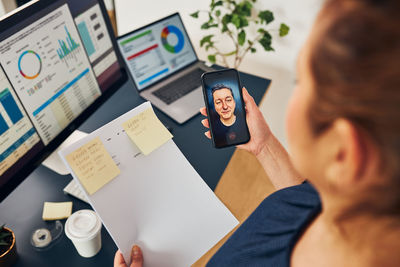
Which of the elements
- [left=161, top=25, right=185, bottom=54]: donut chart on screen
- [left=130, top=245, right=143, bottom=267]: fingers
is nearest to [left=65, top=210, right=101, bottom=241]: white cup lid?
[left=130, top=245, right=143, bottom=267]: fingers

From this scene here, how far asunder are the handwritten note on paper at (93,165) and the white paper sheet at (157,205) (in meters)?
0.01

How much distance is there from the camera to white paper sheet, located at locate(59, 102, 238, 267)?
65 centimetres

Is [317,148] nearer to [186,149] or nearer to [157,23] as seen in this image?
[186,149]

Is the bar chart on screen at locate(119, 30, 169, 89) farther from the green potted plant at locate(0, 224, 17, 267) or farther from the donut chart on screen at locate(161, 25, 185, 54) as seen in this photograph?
the green potted plant at locate(0, 224, 17, 267)

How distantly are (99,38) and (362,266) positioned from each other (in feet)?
2.75

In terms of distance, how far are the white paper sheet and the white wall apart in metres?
0.93

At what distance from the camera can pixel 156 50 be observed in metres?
1.24

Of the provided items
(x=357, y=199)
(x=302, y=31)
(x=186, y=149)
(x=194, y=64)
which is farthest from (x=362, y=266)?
(x=302, y=31)

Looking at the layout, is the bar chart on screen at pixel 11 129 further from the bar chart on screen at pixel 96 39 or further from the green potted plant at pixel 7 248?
the bar chart on screen at pixel 96 39

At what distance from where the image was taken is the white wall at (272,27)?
1368mm

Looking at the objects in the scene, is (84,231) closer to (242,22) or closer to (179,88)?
(179,88)

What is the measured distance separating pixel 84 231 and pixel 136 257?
0.45 feet

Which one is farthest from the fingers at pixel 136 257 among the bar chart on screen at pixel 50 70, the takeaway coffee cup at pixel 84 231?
the bar chart on screen at pixel 50 70

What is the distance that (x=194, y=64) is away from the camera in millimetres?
1352
